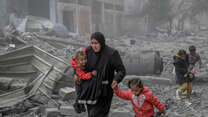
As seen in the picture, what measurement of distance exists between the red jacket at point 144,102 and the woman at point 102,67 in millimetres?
156

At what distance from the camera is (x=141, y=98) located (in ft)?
9.57

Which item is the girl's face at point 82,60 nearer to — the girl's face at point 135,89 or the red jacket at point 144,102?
the red jacket at point 144,102

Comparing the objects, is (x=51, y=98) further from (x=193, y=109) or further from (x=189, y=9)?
(x=189, y=9)

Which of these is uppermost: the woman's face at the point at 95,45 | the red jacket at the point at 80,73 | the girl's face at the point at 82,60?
the woman's face at the point at 95,45

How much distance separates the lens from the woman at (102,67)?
9.50ft

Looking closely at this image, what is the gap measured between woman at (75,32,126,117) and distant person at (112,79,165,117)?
136 millimetres

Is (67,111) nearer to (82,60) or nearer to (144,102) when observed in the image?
(82,60)

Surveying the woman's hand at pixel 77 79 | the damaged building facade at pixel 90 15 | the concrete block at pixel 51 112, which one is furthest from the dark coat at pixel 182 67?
the damaged building facade at pixel 90 15

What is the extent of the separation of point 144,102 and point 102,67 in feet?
2.12

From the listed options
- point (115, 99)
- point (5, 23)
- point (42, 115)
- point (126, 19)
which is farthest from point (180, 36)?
point (42, 115)

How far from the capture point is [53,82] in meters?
5.95

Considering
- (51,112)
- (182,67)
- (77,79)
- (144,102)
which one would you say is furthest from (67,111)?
(182,67)

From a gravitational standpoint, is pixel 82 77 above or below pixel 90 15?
below

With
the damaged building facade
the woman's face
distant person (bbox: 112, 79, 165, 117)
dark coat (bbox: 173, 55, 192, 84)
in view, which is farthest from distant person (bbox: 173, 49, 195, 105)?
the damaged building facade
